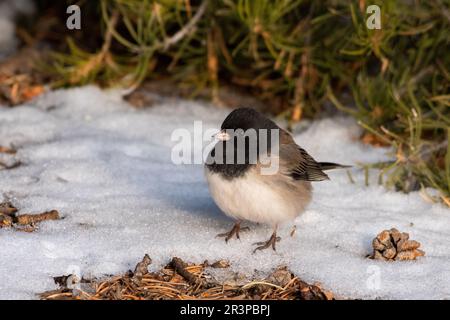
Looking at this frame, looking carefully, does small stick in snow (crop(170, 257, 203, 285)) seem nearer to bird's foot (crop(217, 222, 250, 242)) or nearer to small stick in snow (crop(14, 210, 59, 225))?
bird's foot (crop(217, 222, 250, 242))

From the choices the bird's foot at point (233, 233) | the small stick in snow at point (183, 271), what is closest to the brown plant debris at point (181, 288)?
the small stick in snow at point (183, 271)

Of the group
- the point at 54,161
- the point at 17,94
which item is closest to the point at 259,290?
the point at 54,161

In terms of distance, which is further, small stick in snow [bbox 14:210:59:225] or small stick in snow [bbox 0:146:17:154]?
small stick in snow [bbox 0:146:17:154]

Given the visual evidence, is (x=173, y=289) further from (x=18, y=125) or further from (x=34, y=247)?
(x=18, y=125)

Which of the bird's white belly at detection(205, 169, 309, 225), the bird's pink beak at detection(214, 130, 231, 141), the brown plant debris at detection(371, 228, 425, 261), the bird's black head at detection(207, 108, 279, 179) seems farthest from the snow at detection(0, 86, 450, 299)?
the bird's pink beak at detection(214, 130, 231, 141)

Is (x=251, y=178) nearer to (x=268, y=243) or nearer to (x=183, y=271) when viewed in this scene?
(x=268, y=243)

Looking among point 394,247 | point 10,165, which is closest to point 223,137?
point 394,247
